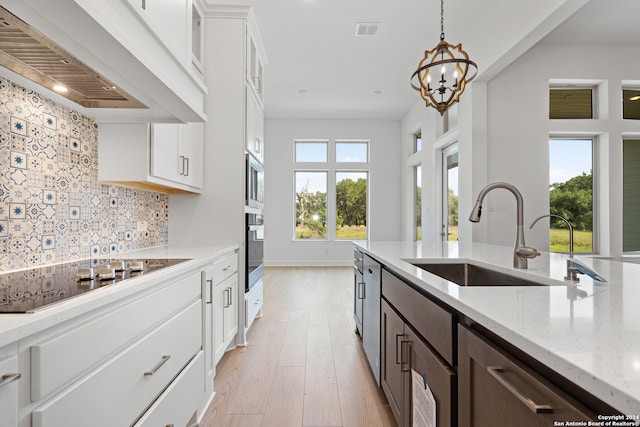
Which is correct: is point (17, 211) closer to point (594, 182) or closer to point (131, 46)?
point (131, 46)

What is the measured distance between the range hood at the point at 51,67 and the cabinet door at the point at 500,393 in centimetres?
151

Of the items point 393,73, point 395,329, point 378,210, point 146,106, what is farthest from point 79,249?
point 378,210

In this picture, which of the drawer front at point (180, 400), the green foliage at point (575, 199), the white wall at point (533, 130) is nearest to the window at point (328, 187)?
the white wall at point (533, 130)

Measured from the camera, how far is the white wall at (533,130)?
3773 mm

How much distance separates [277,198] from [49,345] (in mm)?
6377

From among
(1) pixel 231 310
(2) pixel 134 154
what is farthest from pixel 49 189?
(1) pixel 231 310

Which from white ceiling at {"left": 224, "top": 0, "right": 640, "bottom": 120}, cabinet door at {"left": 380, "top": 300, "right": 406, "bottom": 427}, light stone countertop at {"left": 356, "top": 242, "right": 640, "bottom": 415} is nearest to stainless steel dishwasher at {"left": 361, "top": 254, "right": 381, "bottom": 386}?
cabinet door at {"left": 380, "top": 300, "right": 406, "bottom": 427}

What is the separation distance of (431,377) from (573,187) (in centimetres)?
416

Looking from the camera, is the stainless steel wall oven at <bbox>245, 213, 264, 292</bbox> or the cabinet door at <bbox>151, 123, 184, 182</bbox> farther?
the stainless steel wall oven at <bbox>245, 213, 264, 292</bbox>

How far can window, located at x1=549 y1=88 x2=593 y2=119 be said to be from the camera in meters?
3.98

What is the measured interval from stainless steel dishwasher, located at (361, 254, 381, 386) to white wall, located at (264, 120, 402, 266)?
4.66 m

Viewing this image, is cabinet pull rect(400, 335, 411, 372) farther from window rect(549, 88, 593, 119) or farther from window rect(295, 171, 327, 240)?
window rect(295, 171, 327, 240)

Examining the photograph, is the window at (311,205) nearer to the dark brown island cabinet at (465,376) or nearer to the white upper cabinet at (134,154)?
the white upper cabinet at (134,154)

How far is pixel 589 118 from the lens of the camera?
4.01 metres
